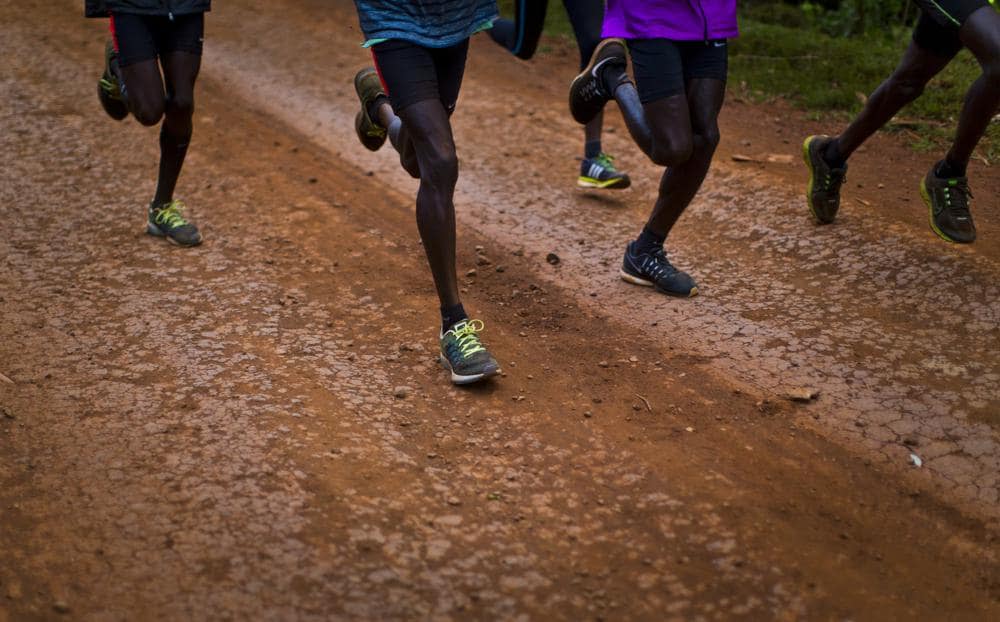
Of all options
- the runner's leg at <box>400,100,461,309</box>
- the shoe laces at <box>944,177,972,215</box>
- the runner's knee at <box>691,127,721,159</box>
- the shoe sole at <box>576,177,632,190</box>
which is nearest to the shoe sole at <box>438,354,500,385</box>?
the runner's leg at <box>400,100,461,309</box>

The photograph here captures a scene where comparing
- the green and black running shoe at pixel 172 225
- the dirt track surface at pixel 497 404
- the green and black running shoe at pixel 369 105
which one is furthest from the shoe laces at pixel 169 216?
the green and black running shoe at pixel 369 105

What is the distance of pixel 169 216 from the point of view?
580 cm

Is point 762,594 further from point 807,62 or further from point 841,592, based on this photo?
point 807,62

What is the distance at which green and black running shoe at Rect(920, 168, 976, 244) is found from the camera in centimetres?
A: 492

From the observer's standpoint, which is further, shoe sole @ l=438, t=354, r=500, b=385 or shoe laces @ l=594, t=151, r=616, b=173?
shoe laces @ l=594, t=151, r=616, b=173

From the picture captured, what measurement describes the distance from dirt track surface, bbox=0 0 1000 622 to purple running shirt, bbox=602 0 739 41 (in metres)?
1.28

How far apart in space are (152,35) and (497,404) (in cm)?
281

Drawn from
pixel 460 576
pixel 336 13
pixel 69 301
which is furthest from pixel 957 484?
pixel 336 13

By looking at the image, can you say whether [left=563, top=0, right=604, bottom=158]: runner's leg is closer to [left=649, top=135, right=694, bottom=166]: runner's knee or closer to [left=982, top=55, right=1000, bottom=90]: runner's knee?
[left=649, top=135, right=694, bottom=166]: runner's knee

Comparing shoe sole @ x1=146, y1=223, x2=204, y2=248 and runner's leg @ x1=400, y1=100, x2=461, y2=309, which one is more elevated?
runner's leg @ x1=400, y1=100, x2=461, y2=309

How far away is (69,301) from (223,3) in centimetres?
671

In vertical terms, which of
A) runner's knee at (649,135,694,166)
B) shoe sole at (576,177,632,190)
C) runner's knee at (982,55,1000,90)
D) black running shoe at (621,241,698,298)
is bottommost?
shoe sole at (576,177,632,190)

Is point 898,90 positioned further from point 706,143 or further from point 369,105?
point 369,105

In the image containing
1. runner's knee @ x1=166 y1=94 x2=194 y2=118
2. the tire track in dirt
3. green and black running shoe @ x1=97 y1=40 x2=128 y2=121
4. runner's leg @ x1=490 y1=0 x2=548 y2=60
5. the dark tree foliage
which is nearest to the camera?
the tire track in dirt
